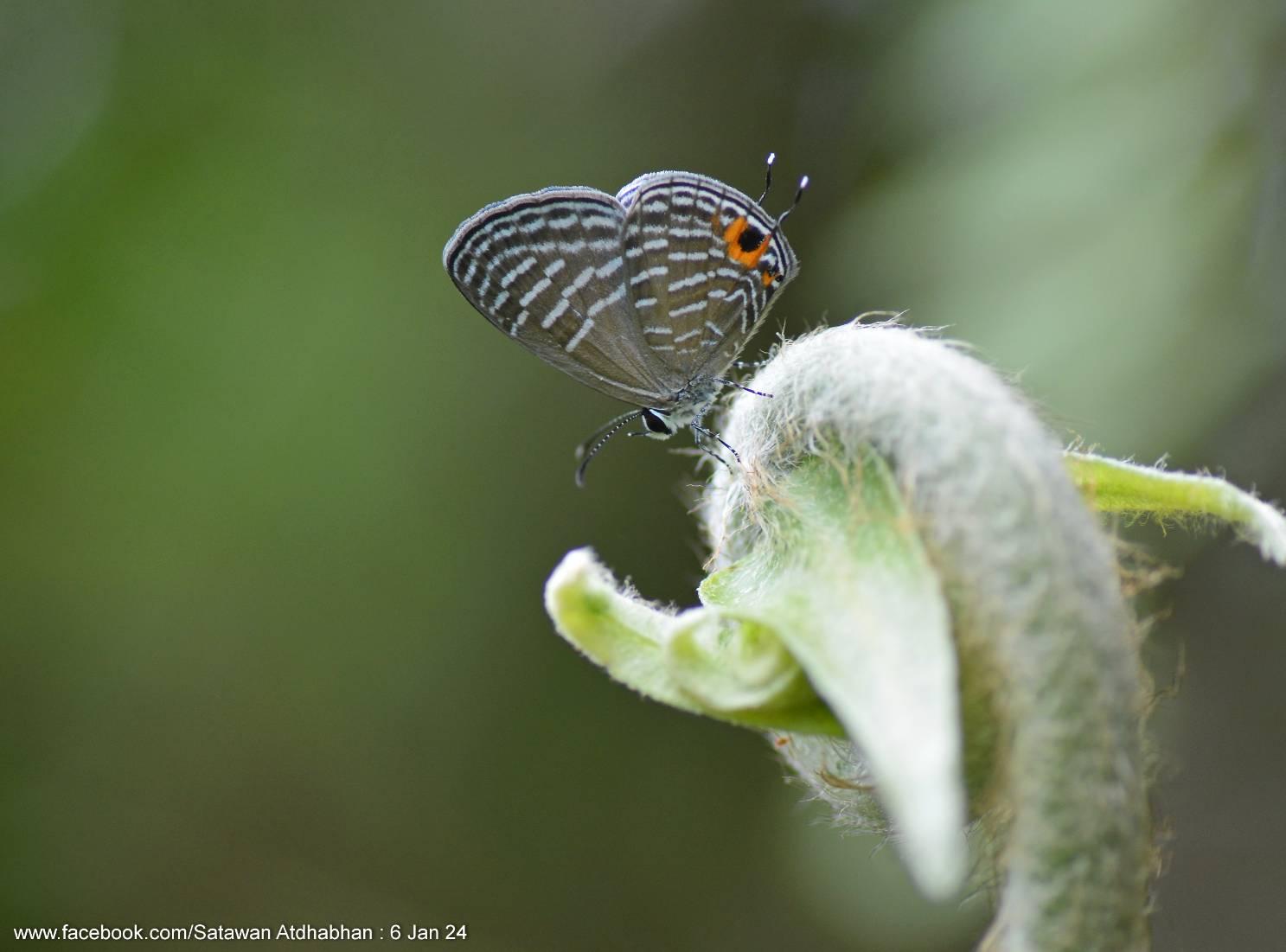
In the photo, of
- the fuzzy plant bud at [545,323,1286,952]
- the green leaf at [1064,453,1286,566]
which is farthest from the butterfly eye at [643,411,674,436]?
the green leaf at [1064,453,1286,566]

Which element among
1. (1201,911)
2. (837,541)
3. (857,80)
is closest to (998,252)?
(857,80)

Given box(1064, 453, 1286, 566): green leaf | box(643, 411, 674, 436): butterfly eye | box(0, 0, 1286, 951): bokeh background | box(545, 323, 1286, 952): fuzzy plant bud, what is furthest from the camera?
box(0, 0, 1286, 951): bokeh background

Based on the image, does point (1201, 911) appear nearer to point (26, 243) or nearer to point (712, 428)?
point (712, 428)

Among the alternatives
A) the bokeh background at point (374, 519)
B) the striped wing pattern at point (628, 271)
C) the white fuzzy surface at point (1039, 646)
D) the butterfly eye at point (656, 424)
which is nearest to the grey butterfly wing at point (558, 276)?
the striped wing pattern at point (628, 271)

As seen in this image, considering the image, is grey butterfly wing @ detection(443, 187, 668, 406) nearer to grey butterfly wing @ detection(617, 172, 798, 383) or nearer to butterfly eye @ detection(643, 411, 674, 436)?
grey butterfly wing @ detection(617, 172, 798, 383)

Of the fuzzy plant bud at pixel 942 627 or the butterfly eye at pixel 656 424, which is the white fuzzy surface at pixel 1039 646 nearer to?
the fuzzy plant bud at pixel 942 627

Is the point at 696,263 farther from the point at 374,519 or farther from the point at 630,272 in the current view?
the point at 374,519

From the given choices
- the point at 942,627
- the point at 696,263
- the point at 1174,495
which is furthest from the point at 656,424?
the point at 942,627
